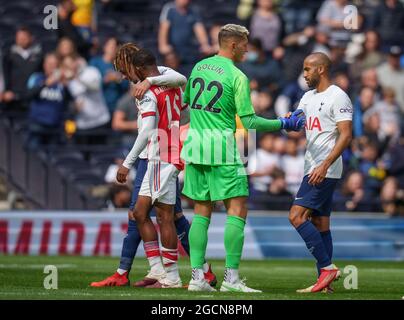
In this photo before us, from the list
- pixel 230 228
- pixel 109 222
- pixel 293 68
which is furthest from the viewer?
pixel 293 68

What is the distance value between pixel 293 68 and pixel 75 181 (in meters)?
4.49

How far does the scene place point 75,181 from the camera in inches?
831

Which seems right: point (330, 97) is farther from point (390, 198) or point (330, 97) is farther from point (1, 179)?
point (1, 179)

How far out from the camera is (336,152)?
11750mm

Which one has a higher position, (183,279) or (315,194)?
(315,194)

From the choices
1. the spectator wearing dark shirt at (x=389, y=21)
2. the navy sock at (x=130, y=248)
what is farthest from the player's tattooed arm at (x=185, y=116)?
the spectator wearing dark shirt at (x=389, y=21)

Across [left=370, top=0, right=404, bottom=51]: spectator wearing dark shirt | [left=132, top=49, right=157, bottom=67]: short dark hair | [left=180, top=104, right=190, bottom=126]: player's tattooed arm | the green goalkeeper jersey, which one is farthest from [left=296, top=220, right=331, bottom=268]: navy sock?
[left=370, top=0, right=404, bottom=51]: spectator wearing dark shirt

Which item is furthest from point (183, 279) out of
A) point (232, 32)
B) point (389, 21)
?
point (389, 21)

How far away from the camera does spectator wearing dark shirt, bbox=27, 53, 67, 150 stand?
21094 mm

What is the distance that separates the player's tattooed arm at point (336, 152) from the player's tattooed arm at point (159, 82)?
1480 mm

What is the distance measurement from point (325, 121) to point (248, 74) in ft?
34.4

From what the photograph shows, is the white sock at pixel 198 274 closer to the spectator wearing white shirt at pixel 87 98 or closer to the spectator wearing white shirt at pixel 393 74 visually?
the spectator wearing white shirt at pixel 87 98

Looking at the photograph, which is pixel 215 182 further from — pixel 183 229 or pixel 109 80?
pixel 109 80
